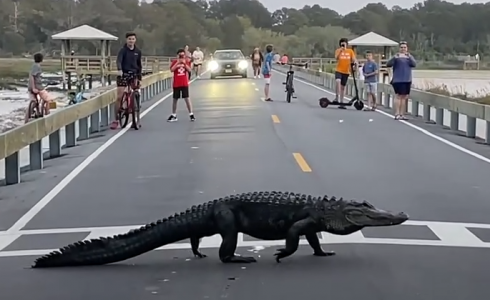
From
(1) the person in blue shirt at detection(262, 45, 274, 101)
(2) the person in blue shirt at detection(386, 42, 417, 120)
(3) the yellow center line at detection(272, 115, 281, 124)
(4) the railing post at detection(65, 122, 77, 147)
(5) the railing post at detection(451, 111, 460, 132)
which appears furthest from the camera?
(1) the person in blue shirt at detection(262, 45, 274, 101)

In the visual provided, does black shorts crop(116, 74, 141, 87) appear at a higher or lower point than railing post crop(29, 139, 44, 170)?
higher

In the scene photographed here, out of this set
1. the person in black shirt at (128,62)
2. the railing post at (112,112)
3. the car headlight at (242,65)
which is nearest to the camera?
the person in black shirt at (128,62)

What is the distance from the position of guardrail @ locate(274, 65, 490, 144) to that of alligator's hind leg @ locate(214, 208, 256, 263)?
12277 mm

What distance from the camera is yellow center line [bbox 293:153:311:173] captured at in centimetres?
1467

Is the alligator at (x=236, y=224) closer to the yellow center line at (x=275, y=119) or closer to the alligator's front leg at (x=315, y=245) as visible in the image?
the alligator's front leg at (x=315, y=245)

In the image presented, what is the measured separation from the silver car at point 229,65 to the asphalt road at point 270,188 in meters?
33.3

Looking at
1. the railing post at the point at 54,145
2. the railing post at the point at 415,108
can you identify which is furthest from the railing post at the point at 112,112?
the railing post at the point at 415,108

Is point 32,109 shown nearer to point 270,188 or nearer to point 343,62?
point 343,62

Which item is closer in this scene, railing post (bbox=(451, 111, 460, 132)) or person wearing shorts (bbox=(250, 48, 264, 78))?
railing post (bbox=(451, 111, 460, 132))

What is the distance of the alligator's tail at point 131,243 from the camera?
802 cm

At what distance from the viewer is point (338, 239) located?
30.5 feet

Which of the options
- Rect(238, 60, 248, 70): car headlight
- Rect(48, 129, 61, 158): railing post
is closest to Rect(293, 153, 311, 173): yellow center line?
Rect(48, 129, 61, 158): railing post

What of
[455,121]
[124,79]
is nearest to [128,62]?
[124,79]

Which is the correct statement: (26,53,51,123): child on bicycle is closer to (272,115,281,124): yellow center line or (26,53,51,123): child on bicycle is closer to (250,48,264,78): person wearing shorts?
(272,115,281,124): yellow center line
